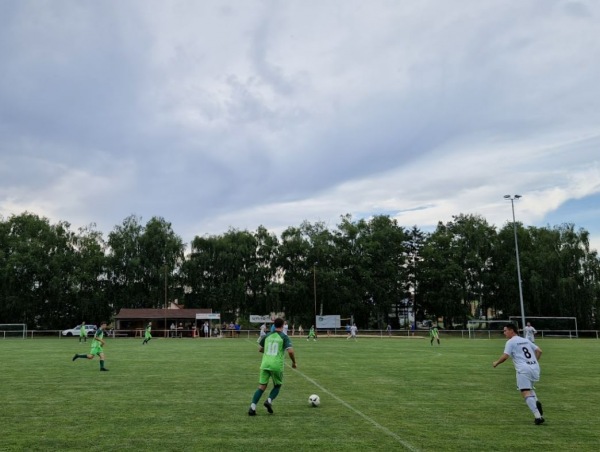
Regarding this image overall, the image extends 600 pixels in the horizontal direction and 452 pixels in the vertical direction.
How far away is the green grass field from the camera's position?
775 centimetres

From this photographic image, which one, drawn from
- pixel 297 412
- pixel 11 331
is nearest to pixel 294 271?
pixel 11 331

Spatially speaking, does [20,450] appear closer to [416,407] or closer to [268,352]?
[268,352]

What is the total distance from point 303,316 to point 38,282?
3768cm

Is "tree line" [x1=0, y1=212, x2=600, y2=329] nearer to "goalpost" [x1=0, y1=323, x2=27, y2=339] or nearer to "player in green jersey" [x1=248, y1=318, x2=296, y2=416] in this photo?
"goalpost" [x1=0, y1=323, x2=27, y2=339]

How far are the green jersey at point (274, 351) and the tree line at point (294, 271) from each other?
6230 centimetres

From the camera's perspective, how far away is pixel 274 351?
10.1 meters

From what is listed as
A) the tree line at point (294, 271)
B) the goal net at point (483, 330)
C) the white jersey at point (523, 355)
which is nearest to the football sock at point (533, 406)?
the white jersey at point (523, 355)

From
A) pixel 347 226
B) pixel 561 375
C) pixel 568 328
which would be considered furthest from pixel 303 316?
pixel 561 375

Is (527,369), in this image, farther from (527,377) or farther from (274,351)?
(274,351)

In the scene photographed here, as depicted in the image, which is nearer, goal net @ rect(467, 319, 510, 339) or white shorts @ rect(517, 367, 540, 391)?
white shorts @ rect(517, 367, 540, 391)

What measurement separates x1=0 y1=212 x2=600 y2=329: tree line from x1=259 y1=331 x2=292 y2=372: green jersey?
62299mm

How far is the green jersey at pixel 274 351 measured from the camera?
10000mm

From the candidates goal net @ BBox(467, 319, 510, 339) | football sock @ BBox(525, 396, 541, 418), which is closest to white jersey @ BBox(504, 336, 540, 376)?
football sock @ BBox(525, 396, 541, 418)

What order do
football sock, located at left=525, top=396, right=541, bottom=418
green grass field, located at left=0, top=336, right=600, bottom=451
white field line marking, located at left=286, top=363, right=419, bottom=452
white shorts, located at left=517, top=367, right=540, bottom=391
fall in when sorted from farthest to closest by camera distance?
white shorts, located at left=517, top=367, right=540, bottom=391, football sock, located at left=525, top=396, right=541, bottom=418, green grass field, located at left=0, top=336, right=600, bottom=451, white field line marking, located at left=286, top=363, right=419, bottom=452
